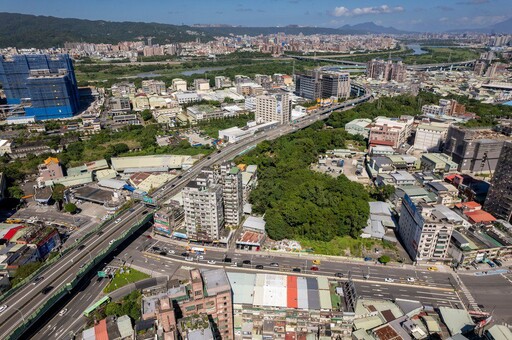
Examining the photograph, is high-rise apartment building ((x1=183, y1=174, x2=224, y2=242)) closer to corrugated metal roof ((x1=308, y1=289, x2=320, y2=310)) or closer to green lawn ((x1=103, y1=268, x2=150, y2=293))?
green lawn ((x1=103, y1=268, x2=150, y2=293))

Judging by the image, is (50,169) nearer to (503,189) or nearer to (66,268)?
(66,268)

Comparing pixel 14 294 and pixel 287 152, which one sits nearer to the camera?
pixel 14 294

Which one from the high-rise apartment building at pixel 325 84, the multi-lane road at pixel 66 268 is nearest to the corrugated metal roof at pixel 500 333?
the multi-lane road at pixel 66 268

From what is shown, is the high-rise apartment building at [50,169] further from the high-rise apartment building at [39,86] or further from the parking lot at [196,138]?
the high-rise apartment building at [39,86]

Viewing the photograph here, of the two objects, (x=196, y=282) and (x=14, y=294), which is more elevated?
(x=196, y=282)

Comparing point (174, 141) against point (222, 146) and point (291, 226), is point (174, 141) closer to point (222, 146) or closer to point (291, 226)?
point (222, 146)

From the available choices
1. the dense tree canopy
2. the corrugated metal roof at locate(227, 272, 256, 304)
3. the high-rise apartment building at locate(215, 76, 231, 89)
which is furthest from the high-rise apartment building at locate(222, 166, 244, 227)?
the high-rise apartment building at locate(215, 76, 231, 89)

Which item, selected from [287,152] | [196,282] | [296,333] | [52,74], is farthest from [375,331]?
Result: [52,74]

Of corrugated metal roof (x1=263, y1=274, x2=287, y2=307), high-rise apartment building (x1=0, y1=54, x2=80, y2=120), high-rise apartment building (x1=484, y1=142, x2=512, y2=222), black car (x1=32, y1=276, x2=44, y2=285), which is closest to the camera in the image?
corrugated metal roof (x1=263, y1=274, x2=287, y2=307)
